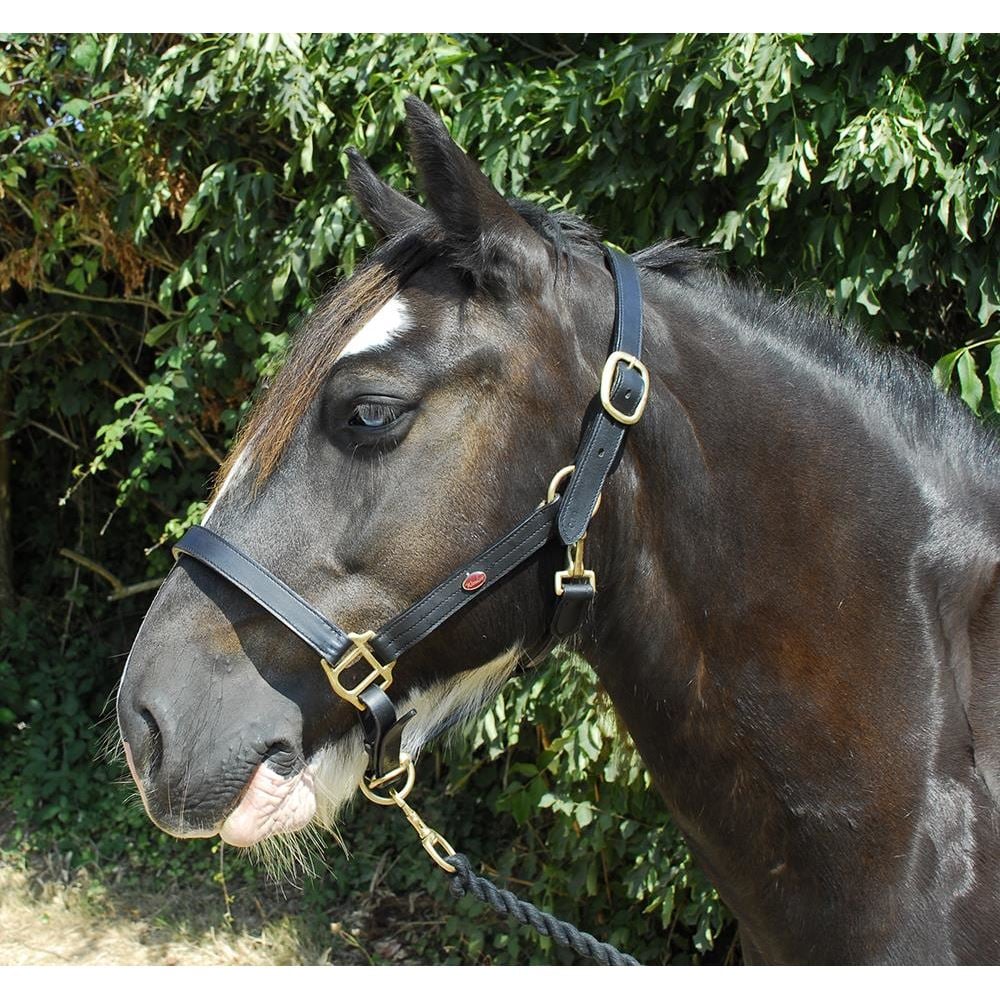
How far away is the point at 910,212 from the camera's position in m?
2.71

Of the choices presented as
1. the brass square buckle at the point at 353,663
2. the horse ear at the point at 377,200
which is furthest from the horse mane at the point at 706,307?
the brass square buckle at the point at 353,663

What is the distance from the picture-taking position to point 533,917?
165 centimetres

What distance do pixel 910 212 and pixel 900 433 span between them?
1.34 metres

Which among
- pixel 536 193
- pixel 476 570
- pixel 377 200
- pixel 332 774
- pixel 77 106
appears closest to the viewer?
pixel 476 570

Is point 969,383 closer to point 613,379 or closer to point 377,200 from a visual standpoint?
point 613,379

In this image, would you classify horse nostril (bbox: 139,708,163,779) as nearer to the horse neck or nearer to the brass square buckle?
the brass square buckle

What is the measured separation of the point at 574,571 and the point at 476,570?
5.8 inches

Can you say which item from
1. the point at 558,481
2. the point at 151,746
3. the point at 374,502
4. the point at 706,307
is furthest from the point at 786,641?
the point at 151,746

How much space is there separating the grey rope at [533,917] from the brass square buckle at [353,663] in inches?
15.4

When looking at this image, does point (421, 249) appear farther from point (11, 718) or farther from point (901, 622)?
point (11, 718)

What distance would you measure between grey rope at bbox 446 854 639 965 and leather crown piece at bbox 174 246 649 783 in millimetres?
381

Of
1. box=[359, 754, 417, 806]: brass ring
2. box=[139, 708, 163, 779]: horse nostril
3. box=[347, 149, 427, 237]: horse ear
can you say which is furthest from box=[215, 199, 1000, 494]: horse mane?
box=[359, 754, 417, 806]: brass ring

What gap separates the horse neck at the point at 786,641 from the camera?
4.93 feet

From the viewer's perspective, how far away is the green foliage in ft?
8.54
